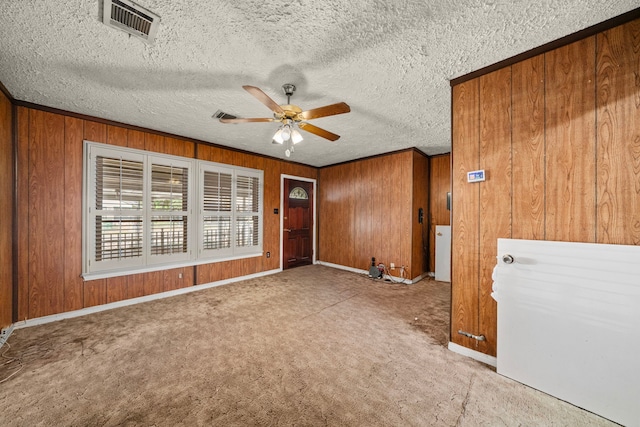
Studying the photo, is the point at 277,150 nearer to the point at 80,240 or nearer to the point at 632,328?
the point at 80,240

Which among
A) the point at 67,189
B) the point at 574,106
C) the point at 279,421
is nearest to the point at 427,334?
the point at 279,421

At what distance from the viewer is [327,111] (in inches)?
80.5

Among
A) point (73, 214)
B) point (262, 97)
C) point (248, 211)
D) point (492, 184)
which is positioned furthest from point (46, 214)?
point (492, 184)

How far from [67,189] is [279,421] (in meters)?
3.68

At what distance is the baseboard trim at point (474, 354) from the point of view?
2.01 m

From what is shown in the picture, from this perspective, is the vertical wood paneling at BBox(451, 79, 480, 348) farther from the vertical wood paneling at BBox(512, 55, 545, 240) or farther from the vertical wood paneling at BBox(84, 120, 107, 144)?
the vertical wood paneling at BBox(84, 120, 107, 144)

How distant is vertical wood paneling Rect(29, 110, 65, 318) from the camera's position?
2.78m

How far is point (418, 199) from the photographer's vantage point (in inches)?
187

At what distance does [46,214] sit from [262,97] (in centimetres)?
319

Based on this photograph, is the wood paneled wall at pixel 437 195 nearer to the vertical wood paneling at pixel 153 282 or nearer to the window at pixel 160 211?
the window at pixel 160 211

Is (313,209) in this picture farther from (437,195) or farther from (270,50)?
(270,50)

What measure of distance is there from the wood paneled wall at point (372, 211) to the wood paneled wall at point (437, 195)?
0.20m

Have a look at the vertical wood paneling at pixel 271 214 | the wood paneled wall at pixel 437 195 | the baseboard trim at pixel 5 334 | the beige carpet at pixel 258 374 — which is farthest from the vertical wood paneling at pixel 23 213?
the wood paneled wall at pixel 437 195

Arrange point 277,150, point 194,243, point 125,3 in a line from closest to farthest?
point 125,3 < point 194,243 < point 277,150
